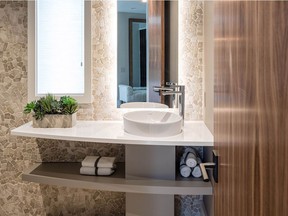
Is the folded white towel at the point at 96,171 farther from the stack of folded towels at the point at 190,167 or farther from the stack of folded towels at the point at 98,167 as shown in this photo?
the stack of folded towels at the point at 190,167

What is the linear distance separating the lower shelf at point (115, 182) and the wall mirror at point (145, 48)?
64 cm

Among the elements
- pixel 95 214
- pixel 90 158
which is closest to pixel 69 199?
pixel 95 214

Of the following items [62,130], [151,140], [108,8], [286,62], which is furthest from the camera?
[108,8]

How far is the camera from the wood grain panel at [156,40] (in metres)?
2.53

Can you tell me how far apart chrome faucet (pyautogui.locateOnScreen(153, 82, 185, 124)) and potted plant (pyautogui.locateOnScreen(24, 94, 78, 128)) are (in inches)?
27.4

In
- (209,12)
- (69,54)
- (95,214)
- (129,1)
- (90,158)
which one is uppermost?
(129,1)

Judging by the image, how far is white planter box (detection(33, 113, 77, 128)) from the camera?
2289 millimetres

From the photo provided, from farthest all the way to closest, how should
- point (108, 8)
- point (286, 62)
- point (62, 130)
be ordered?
1. point (108, 8)
2. point (62, 130)
3. point (286, 62)

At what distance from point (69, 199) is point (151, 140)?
3.87 feet

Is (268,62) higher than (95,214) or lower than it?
higher

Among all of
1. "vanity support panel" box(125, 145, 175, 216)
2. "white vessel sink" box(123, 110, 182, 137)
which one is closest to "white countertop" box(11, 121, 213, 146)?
"white vessel sink" box(123, 110, 182, 137)

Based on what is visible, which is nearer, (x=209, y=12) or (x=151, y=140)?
(x=151, y=140)

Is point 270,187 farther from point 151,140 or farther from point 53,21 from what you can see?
point 53,21

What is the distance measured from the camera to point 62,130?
7.27 feet
